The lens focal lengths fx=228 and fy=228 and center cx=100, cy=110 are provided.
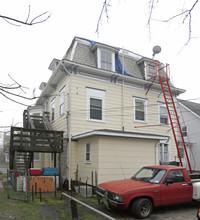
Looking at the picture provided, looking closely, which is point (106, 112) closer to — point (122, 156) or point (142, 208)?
point (122, 156)

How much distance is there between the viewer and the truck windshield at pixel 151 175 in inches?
307

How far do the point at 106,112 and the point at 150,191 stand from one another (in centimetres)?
775

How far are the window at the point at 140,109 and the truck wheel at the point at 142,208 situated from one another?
8800mm

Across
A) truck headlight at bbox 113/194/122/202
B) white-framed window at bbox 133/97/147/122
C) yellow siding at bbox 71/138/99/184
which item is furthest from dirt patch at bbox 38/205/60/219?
white-framed window at bbox 133/97/147/122

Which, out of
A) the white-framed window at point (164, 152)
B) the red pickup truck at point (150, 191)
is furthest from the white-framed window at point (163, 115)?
the red pickup truck at point (150, 191)

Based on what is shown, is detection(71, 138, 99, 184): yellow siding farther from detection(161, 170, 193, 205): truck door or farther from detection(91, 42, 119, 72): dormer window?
detection(91, 42, 119, 72): dormer window

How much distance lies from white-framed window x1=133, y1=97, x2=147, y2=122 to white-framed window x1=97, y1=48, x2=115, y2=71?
Result: 2855 millimetres

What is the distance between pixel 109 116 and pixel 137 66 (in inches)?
190

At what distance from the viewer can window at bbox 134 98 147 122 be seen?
1569 cm

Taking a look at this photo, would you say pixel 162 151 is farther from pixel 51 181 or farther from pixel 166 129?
pixel 51 181

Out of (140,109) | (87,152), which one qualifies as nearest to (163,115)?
(140,109)

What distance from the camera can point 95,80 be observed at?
1438 centimetres

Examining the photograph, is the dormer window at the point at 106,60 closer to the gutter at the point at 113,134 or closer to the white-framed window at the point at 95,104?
the white-framed window at the point at 95,104

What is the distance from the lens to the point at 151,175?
8.15 metres
